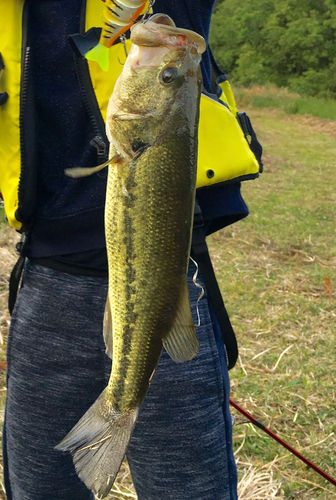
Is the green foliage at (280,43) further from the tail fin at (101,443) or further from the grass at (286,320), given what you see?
the tail fin at (101,443)

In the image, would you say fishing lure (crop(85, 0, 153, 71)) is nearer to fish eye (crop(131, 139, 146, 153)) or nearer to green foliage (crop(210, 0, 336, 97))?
fish eye (crop(131, 139, 146, 153))

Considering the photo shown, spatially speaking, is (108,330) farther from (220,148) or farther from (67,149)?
(220,148)

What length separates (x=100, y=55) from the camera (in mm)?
1310

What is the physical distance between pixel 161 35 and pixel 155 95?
0.13 m

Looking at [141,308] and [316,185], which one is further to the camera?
[316,185]

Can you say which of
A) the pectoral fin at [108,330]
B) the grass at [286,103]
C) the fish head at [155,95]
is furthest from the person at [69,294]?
the grass at [286,103]

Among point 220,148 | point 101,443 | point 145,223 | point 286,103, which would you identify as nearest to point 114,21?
point 145,223

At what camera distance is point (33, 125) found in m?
1.64

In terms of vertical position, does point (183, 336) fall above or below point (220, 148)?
below

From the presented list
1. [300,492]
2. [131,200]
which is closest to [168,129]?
[131,200]

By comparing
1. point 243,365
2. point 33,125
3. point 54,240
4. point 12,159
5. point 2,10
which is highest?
point 2,10

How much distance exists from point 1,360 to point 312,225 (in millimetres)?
5514

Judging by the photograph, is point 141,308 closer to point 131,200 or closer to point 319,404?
point 131,200

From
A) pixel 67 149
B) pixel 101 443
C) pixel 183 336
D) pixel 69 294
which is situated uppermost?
pixel 67 149
